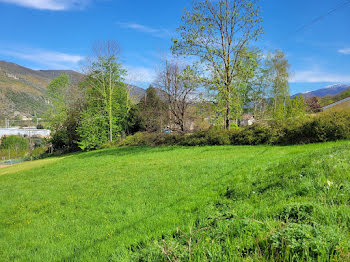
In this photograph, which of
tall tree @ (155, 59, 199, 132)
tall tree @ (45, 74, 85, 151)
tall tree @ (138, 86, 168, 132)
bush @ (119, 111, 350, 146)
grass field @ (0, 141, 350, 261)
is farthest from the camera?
tall tree @ (45, 74, 85, 151)

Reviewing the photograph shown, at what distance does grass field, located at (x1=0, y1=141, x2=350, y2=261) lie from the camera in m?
1.90

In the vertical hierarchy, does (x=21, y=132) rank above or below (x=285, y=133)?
below

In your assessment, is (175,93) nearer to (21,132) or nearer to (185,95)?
(185,95)

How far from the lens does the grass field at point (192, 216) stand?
6.23 ft

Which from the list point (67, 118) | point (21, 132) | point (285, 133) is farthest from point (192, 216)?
point (21, 132)

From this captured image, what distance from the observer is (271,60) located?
1222 inches

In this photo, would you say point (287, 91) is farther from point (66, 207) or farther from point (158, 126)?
point (66, 207)

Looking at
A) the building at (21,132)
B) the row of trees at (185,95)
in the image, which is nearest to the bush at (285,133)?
the row of trees at (185,95)

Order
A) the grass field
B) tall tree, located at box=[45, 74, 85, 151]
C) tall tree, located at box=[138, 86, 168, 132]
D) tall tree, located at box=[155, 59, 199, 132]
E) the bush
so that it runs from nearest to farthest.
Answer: the grass field < the bush < tall tree, located at box=[155, 59, 199, 132] < tall tree, located at box=[138, 86, 168, 132] < tall tree, located at box=[45, 74, 85, 151]

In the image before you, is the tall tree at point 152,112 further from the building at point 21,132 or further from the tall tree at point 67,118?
the building at point 21,132

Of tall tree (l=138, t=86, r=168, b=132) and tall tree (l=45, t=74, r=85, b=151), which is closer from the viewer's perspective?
tall tree (l=138, t=86, r=168, b=132)

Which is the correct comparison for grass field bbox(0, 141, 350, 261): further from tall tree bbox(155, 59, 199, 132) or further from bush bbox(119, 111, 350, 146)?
tall tree bbox(155, 59, 199, 132)

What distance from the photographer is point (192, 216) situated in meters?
3.70

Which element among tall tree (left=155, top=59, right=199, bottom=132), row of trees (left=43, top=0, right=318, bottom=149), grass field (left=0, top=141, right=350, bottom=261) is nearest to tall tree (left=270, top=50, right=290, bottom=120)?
row of trees (left=43, top=0, right=318, bottom=149)
